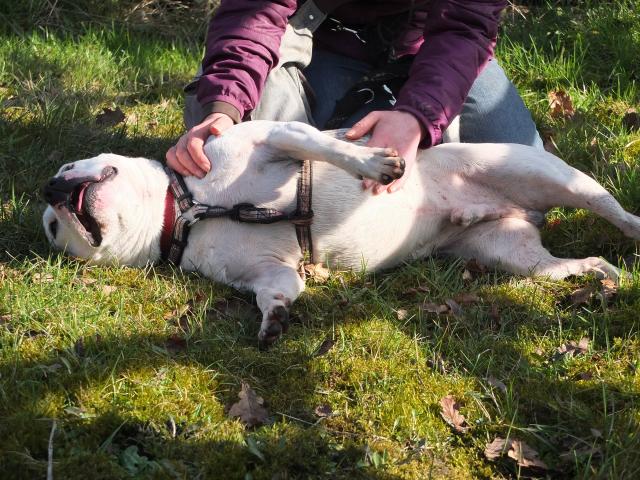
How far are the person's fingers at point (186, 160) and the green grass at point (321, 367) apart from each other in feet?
1.41

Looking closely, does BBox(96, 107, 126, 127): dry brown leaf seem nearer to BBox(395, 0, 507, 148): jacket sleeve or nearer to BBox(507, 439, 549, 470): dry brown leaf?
BBox(395, 0, 507, 148): jacket sleeve

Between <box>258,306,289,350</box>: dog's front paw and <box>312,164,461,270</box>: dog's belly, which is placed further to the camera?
<box>312,164,461,270</box>: dog's belly

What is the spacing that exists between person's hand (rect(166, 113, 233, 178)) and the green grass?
0.44m

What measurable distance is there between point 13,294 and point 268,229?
3.26ft

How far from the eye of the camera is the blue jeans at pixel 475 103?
12.9ft

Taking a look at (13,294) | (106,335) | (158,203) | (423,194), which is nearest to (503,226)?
(423,194)

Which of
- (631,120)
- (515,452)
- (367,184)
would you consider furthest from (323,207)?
(631,120)

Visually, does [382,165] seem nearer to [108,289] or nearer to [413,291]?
[413,291]

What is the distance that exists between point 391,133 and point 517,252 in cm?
78

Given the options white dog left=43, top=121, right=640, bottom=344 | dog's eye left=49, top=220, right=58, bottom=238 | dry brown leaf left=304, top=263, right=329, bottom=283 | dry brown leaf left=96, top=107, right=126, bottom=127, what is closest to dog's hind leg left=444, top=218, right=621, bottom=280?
white dog left=43, top=121, right=640, bottom=344

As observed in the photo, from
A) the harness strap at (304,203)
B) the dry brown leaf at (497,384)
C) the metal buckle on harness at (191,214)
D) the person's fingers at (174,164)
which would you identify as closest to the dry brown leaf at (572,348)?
the dry brown leaf at (497,384)

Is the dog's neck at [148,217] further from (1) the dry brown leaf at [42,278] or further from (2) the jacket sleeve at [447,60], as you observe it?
(2) the jacket sleeve at [447,60]

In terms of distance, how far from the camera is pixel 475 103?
3.92 m

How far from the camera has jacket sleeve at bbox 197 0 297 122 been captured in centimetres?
346
